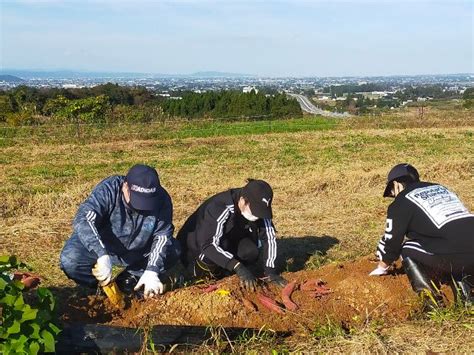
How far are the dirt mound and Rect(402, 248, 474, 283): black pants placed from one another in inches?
9.2

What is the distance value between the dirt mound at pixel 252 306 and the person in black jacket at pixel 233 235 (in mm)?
196

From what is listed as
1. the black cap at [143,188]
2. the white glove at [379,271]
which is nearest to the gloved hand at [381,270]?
the white glove at [379,271]

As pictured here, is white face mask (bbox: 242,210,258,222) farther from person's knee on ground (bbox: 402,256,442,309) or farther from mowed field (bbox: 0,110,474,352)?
mowed field (bbox: 0,110,474,352)

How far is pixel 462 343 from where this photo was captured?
125 inches

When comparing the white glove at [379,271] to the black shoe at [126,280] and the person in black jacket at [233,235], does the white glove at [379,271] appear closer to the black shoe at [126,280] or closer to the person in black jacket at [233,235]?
the person in black jacket at [233,235]

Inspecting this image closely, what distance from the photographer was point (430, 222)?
3732 mm

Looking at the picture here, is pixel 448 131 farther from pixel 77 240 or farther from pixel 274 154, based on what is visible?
pixel 77 240

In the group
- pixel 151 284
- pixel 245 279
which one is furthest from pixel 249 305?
pixel 151 284

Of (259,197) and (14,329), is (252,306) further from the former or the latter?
(14,329)

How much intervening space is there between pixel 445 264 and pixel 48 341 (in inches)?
100

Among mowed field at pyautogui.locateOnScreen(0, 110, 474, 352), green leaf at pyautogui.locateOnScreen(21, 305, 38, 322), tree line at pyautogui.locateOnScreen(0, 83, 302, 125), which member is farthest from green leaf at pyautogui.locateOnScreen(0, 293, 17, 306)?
tree line at pyautogui.locateOnScreen(0, 83, 302, 125)

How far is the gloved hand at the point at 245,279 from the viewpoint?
3994mm

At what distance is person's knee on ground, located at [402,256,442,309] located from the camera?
12.3 feet

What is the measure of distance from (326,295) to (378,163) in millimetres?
8871
